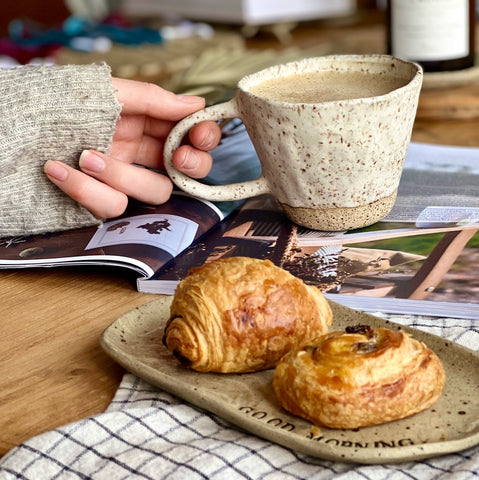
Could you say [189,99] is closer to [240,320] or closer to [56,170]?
[56,170]

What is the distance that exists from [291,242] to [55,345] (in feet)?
0.73

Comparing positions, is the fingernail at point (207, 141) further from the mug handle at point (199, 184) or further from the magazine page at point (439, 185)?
the magazine page at point (439, 185)

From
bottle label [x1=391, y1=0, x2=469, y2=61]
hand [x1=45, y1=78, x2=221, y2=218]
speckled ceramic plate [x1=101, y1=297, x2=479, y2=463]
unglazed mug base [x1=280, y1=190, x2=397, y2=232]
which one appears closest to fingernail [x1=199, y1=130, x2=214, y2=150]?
hand [x1=45, y1=78, x2=221, y2=218]

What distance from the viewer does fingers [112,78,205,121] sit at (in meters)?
0.74

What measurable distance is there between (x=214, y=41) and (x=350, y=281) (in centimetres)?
104

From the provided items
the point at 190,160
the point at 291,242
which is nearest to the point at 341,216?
the point at 291,242

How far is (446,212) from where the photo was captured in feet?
2.22

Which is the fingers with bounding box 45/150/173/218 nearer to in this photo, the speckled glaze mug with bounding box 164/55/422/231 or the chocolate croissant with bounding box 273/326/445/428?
the speckled glaze mug with bounding box 164/55/422/231

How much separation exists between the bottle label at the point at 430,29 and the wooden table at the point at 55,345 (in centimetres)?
53

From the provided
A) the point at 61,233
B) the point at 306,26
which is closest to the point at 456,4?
the point at 61,233

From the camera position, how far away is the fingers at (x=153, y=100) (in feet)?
2.42

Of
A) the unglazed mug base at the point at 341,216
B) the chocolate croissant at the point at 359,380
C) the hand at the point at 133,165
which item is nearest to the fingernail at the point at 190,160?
the hand at the point at 133,165

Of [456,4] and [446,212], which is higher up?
[456,4]

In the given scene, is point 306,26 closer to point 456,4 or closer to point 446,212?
point 456,4
